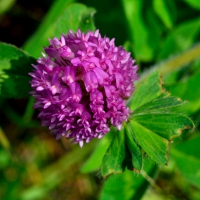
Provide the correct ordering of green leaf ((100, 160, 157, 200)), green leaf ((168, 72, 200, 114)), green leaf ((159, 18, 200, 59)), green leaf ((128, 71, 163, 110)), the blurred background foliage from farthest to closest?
green leaf ((159, 18, 200, 59)) → green leaf ((168, 72, 200, 114)) → the blurred background foliage → green leaf ((100, 160, 157, 200)) → green leaf ((128, 71, 163, 110))

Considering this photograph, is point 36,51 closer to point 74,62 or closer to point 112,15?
point 112,15

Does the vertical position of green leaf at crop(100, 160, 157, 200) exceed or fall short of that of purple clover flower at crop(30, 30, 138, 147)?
it falls short

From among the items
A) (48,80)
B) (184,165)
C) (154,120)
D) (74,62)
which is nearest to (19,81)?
(48,80)

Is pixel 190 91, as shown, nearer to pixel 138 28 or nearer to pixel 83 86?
pixel 138 28

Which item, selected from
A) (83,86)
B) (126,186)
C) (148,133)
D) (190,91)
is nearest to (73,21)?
(83,86)

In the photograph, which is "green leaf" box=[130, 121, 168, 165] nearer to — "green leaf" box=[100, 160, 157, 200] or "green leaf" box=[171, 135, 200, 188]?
"green leaf" box=[100, 160, 157, 200]

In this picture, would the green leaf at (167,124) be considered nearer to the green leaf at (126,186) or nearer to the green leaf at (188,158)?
the green leaf at (126,186)

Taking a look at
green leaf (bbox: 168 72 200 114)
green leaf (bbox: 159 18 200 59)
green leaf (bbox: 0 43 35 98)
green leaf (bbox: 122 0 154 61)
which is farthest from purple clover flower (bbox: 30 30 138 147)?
green leaf (bbox: 159 18 200 59)

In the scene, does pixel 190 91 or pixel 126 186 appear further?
pixel 190 91

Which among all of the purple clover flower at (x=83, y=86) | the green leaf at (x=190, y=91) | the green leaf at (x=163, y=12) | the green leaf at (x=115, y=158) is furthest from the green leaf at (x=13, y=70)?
the green leaf at (x=163, y=12)

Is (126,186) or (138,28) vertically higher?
(138,28)
